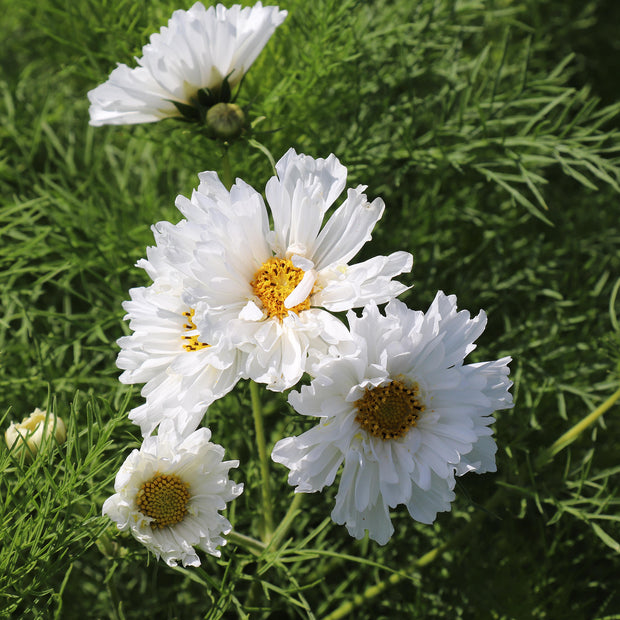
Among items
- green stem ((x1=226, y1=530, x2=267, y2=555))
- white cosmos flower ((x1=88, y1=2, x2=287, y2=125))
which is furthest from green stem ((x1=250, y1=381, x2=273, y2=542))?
white cosmos flower ((x1=88, y1=2, x2=287, y2=125))

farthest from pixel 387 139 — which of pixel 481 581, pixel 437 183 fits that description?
pixel 481 581

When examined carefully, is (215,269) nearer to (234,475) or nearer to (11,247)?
(234,475)

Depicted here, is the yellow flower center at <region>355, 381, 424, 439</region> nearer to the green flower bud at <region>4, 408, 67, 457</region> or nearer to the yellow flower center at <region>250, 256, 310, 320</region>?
the yellow flower center at <region>250, 256, 310, 320</region>

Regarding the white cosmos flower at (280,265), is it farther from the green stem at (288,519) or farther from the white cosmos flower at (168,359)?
the green stem at (288,519)

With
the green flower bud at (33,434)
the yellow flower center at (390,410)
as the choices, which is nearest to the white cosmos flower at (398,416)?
the yellow flower center at (390,410)

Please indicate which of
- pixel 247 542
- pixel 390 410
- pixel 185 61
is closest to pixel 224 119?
pixel 185 61

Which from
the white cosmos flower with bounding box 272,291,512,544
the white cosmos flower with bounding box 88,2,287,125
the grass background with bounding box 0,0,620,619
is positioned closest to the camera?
the white cosmos flower with bounding box 272,291,512,544

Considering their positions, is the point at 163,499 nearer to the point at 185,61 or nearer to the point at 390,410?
the point at 390,410

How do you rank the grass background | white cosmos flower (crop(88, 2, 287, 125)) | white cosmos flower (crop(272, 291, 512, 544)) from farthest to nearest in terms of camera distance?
the grass background, white cosmos flower (crop(88, 2, 287, 125)), white cosmos flower (crop(272, 291, 512, 544))
